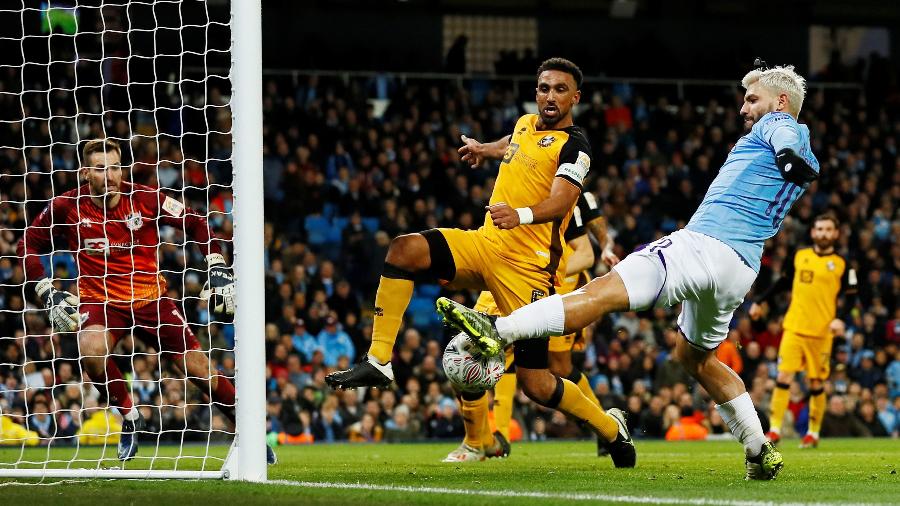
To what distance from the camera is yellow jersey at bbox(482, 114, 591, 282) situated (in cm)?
820

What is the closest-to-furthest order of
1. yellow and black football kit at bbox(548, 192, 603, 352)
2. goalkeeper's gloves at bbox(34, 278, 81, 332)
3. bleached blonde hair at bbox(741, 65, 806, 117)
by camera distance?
bleached blonde hair at bbox(741, 65, 806, 117)
goalkeeper's gloves at bbox(34, 278, 81, 332)
yellow and black football kit at bbox(548, 192, 603, 352)

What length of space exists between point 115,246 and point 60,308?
1.05 metres

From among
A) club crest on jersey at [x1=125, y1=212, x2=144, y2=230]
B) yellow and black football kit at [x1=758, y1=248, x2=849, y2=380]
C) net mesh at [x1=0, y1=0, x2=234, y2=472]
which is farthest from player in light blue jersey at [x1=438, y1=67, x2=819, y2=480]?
yellow and black football kit at [x1=758, y1=248, x2=849, y2=380]

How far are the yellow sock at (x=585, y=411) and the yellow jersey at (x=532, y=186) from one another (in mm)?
830

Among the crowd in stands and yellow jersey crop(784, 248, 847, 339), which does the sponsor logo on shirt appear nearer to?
the crowd in stands

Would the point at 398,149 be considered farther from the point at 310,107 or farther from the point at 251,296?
the point at 251,296

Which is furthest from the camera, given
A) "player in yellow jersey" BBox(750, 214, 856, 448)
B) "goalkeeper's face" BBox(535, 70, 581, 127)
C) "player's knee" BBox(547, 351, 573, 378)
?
"player in yellow jersey" BBox(750, 214, 856, 448)

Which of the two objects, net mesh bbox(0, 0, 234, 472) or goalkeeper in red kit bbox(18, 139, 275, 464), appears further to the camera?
net mesh bbox(0, 0, 234, 472)

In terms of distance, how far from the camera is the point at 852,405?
19.4 m

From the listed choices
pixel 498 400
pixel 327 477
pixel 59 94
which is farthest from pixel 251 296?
pixel 59 94

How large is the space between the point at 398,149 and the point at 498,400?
12.2m

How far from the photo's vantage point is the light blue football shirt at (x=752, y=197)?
7.07 meters

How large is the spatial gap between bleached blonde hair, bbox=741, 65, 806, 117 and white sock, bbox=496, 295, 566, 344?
1.90m

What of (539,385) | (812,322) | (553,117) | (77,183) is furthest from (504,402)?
(77,183)
